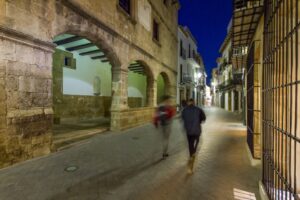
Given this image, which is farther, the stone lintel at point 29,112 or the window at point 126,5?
the window at point 126,5

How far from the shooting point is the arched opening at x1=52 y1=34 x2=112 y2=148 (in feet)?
32.6

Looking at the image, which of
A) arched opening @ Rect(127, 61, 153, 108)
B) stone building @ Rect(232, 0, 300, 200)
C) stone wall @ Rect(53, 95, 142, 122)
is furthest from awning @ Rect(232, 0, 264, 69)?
arched opening @ Rect(127, 61, 153, 108)

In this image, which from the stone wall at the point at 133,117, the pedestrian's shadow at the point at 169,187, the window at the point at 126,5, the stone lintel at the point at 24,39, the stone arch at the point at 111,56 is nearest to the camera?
the pedestrian's shadow at the point at 169,187

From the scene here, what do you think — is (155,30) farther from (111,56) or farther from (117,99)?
(117,99)

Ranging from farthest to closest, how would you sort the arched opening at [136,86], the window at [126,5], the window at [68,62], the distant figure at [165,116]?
the arched opening at [136,86], the window at [68,62], the window at [126,5], the distant figure at [165,116]

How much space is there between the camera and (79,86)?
11867mm

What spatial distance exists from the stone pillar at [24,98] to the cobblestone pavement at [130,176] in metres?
0.44

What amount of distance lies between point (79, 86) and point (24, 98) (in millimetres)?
7188

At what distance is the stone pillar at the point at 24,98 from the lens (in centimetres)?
439

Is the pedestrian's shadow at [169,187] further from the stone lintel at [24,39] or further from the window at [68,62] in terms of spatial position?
the window at [68,62]

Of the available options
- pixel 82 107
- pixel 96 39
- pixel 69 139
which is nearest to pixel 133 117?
pixel 82 107

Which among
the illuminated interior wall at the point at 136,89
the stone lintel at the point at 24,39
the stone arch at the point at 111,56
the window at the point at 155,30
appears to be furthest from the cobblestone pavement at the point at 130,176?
the illuminated interior wall at the point at 136,89

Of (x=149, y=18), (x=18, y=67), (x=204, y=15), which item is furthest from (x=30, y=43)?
(x=204, y=15)

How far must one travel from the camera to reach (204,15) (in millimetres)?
80562
